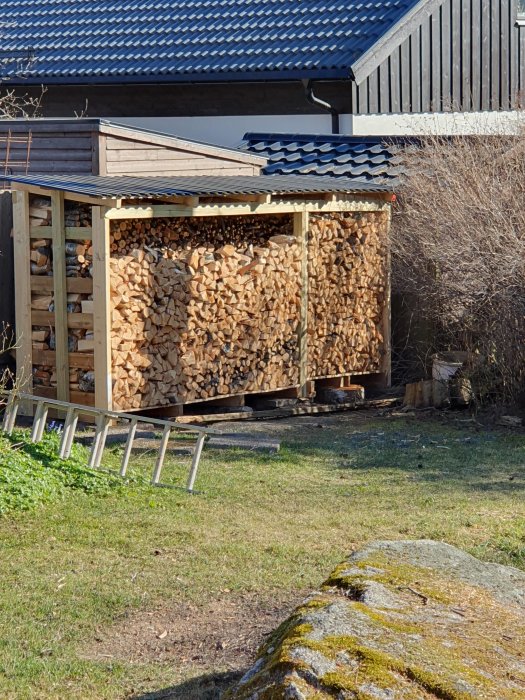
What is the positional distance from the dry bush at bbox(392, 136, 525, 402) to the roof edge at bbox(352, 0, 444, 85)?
4.72 metres

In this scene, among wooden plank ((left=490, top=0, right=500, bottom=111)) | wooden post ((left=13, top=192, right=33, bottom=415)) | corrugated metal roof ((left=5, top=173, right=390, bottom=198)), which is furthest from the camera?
wooden plank ((left=490, top=0, right=500, bottom=111))

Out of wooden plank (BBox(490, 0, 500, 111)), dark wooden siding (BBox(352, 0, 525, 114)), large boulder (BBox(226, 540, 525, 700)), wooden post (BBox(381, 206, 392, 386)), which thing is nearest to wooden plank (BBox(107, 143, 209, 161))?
wooden post (BBox(381, 206, 392, 386))

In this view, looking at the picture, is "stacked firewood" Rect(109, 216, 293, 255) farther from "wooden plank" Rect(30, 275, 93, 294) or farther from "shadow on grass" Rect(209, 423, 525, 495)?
"shadow on grass" Rect(209, 423, 525, 495)

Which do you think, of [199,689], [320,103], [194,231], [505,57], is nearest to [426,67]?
[505,57]

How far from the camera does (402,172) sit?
1310 centimetres

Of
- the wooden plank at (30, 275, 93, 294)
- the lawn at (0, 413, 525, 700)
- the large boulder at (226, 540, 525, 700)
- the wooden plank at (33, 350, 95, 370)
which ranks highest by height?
the wooden plank at (30, 275, 93, 294)

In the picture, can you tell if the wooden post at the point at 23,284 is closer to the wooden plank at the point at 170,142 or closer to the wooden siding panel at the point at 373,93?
the wooden plank at the point at 170,142

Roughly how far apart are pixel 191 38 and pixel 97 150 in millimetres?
7925

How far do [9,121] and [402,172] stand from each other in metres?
4.31

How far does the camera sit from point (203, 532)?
7250 millimetres

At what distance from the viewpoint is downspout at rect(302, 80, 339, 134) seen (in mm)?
16922

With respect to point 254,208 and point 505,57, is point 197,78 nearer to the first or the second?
point 505,57

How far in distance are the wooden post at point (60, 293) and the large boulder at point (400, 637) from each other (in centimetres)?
605

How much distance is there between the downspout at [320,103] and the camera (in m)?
16.9
